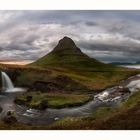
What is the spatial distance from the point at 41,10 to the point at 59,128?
1.52 meters

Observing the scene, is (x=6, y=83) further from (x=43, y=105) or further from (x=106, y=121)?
(x=106, y=121)

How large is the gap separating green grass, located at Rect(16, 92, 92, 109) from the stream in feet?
0.18

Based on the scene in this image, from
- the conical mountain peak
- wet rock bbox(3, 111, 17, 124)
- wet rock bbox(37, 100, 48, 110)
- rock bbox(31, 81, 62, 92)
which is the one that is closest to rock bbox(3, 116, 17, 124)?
wet rock bbox(3, 111, 17, 124)

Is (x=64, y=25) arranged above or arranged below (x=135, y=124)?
above

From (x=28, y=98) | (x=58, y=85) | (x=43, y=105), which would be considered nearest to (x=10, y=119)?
(x=28, y=98)

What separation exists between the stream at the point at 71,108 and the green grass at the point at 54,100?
0.05 metres

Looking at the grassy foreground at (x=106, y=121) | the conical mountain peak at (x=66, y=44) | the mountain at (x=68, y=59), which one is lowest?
the grassy foreground at (x=106, y=121)

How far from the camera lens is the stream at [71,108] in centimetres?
781

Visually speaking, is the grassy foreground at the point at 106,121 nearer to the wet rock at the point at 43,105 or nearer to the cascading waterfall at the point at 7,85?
the wet rock at the point at 43,105

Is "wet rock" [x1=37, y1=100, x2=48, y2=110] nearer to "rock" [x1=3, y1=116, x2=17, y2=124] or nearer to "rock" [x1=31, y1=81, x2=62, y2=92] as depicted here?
"rock" [x1=31, y1=81, x2=62, y2=92]

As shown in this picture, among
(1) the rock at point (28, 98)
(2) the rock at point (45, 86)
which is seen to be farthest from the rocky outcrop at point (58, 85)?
(1) the rock at point (28, 98)
